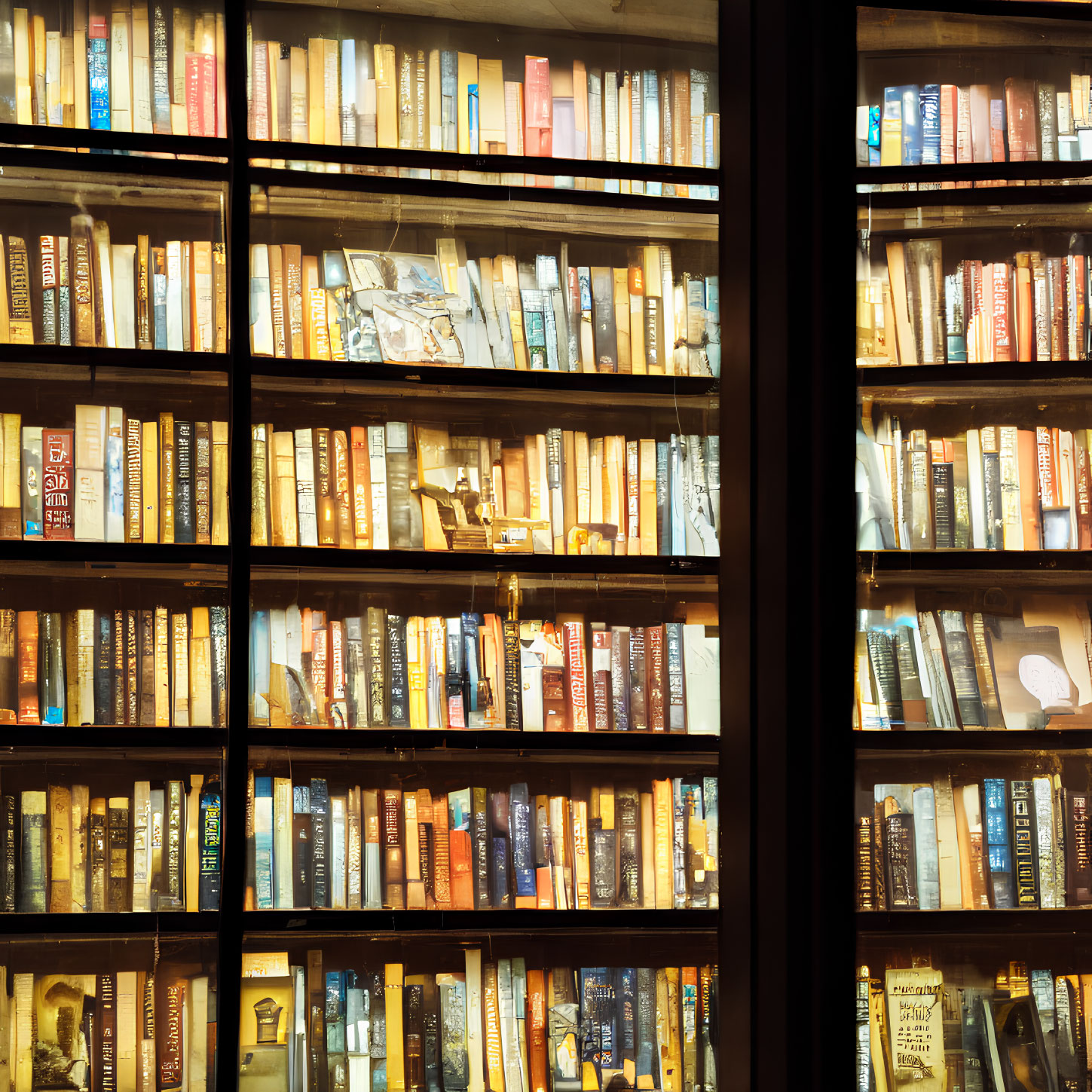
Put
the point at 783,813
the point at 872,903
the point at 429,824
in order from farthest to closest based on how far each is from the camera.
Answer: the point at 429,824
the point at 872,903
the point at 783,813

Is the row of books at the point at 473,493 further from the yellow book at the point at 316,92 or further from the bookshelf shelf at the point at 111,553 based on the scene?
the yellow book at the point at 316,92

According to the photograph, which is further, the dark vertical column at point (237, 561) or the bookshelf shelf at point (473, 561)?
the bookshelf shelf at point (473, 561)

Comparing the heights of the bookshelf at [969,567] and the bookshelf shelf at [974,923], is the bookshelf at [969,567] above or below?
above

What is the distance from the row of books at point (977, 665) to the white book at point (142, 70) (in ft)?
4.45

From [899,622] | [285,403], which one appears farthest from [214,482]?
[899,622]

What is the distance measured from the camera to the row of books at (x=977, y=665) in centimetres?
113

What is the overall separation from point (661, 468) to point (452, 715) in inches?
21.1

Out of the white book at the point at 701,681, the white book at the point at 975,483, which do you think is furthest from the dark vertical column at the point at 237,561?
the white book at the point at 975,483

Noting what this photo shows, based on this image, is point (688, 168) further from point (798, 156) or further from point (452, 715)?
point (452, 715)

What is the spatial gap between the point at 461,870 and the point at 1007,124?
4.73ft

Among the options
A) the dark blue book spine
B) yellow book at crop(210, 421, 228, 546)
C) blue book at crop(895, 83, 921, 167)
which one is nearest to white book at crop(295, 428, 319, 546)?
yellow book at crop(210, 421, 228, 546)

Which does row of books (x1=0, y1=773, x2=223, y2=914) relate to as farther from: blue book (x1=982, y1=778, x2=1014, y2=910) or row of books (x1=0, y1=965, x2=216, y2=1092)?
blue book (x1=982, y1=778, x2=1014, y2=910)

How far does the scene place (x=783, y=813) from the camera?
1.00 m

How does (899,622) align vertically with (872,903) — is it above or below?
above
